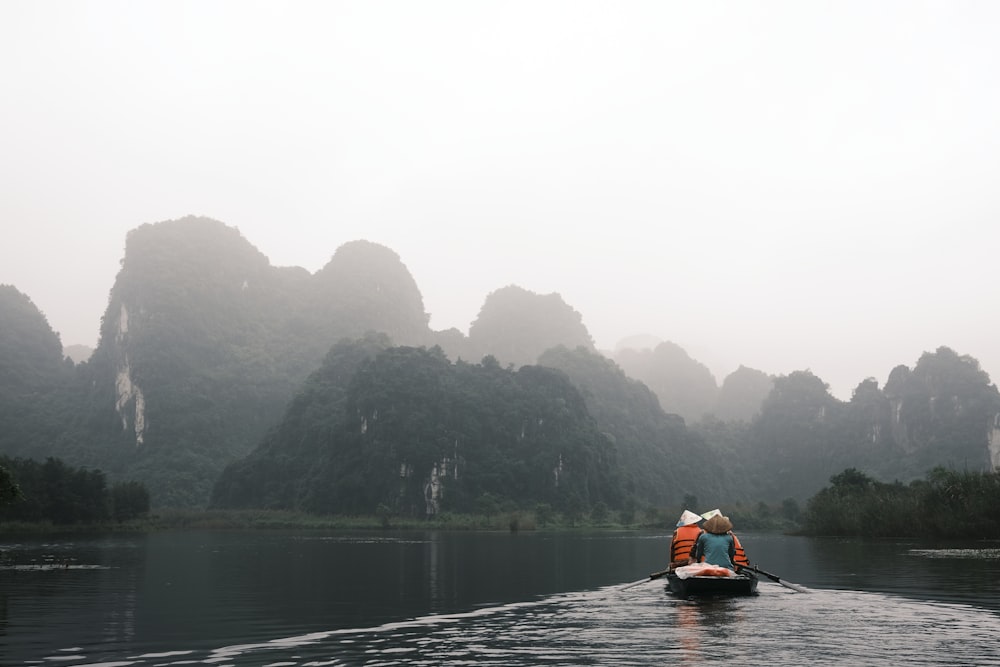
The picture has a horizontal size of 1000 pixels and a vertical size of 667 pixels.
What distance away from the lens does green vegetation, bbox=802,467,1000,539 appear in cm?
3609

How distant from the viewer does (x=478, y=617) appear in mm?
13742

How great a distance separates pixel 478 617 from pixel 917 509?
110ft

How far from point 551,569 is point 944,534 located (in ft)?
74.5

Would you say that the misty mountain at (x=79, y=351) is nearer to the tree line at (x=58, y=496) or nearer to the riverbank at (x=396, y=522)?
the riverbank at (x=396, y=522)

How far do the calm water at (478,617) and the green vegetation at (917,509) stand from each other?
12.1 m

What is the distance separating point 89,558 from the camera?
29.9 m

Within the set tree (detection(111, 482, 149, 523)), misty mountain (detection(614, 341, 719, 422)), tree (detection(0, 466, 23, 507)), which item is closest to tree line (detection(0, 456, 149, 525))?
tree (detection(111, 482, 149, 523))

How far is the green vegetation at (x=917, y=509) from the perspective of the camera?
3609 cm

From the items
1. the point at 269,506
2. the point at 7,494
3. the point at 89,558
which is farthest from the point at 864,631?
the point at 269,506

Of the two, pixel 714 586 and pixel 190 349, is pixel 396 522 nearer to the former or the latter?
pixel 190 349

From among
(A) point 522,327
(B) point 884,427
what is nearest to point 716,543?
(B) point 884,427

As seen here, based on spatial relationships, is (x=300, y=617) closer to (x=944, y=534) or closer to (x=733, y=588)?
(x=733, y=588)

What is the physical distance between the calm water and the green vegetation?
12.1 meters

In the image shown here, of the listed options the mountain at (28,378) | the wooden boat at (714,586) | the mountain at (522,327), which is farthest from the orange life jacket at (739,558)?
the mountain at (522,327)
